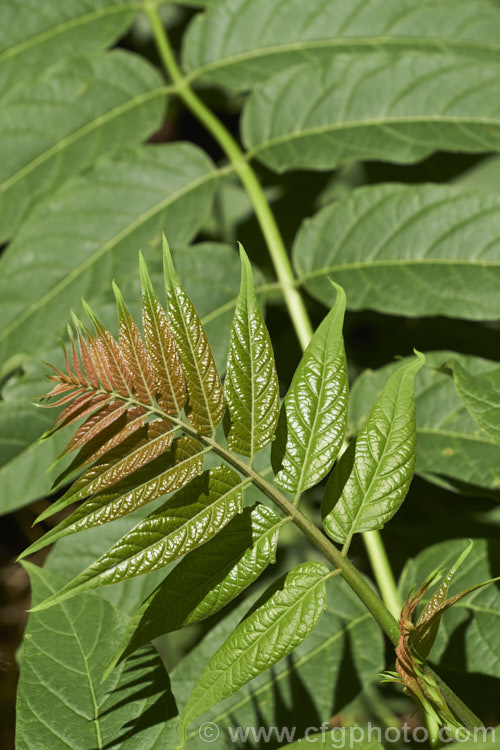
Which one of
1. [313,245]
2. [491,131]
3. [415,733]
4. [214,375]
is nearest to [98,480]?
[214,375]

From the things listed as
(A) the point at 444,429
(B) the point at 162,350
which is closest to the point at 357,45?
(A) the point at 444,429

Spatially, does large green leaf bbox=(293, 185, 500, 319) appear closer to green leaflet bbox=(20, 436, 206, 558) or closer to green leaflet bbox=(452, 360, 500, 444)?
green leaflet bbox=(452, 360, 500, 444)

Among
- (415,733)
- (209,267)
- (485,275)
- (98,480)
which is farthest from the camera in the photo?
(209,267)

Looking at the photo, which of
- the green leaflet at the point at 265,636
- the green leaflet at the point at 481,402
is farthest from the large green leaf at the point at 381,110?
the green leaflet at the point at 265,636

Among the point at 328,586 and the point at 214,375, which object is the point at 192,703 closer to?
the point at 214,375

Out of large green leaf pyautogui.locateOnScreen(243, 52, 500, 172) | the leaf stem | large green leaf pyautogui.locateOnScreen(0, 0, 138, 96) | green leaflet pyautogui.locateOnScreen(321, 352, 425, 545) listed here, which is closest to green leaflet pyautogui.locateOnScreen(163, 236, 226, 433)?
green leaflet pyautogui.locateOnScreen(321, 352, 425, 545)

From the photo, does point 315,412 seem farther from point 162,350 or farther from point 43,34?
point 43,34
